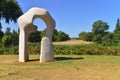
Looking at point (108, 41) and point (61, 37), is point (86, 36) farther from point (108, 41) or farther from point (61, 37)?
point (108, 41)

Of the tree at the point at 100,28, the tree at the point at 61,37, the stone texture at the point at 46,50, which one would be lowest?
the stone texture at the point at 46,50

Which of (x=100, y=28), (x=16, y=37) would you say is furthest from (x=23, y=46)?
(x=100, y=28)

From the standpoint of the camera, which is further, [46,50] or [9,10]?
[9,10]

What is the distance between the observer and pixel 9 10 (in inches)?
2053

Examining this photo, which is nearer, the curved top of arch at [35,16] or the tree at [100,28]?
the curved top of arch at [35,16]

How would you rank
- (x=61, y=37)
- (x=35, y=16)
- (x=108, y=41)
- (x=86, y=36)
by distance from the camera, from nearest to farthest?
(x=35, y=16) < (x=108, y=41) < (x=61, y=37) < (x=86, y=36)

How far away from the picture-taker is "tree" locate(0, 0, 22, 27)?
5144 centimetres

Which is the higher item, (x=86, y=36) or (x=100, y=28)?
(x=100, y=28)

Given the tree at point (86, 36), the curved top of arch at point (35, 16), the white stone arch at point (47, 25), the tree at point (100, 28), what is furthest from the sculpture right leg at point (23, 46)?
the tree at point (100, 28)

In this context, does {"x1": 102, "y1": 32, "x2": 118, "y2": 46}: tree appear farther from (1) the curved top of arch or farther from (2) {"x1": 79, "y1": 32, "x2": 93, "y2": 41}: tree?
(1) the curved top of arch

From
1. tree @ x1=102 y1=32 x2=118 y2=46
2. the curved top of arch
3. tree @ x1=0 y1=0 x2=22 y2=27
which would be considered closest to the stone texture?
the curved top of arch

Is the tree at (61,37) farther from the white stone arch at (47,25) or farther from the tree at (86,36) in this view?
the white stone arch at (47,25)

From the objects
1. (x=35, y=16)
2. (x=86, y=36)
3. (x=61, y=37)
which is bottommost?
(x=35, y=16)

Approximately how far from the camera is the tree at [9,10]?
51.4m
